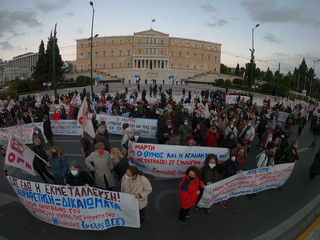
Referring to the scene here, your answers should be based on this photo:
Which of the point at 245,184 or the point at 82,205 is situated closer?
the point at 82,205

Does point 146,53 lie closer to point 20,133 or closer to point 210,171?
point 20,133

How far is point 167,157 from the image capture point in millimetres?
6402

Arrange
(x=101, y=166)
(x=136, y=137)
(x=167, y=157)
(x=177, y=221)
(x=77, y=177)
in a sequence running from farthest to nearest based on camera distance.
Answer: (x=136, y=137) → (x=167, y=157) → (x=101, y=166) → (x=177, y=221) → (x=77, y=177)

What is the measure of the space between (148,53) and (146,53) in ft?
2.56

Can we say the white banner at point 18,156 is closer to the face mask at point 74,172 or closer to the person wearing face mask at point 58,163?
the person wearing face mask at point 58,163

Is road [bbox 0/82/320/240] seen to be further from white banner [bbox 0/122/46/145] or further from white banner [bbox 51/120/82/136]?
white banner [bbox 51/120/82/136]

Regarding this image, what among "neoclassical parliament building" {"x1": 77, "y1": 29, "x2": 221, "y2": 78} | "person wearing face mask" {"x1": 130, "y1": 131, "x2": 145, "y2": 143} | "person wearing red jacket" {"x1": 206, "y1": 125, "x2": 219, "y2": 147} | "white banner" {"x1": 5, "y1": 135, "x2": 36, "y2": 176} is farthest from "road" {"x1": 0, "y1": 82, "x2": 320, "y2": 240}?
"neoclassical parliament building" {"x1": 77, "y1": 29, "x2": 221, "y2": 78}

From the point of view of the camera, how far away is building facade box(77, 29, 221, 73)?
86.6m

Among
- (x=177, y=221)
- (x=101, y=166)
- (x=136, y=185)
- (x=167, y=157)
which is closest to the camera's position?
(x=136, y=185)

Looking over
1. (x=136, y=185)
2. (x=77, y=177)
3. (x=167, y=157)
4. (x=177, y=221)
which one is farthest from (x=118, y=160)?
(x=177, y=221)

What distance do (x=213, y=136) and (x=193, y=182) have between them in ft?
12.7

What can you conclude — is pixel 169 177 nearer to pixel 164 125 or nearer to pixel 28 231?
pixel 164 125

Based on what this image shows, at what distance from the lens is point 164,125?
27.3 ft

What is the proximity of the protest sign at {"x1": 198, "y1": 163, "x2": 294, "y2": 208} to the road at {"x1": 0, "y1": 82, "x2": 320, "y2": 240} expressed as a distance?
297 mm
